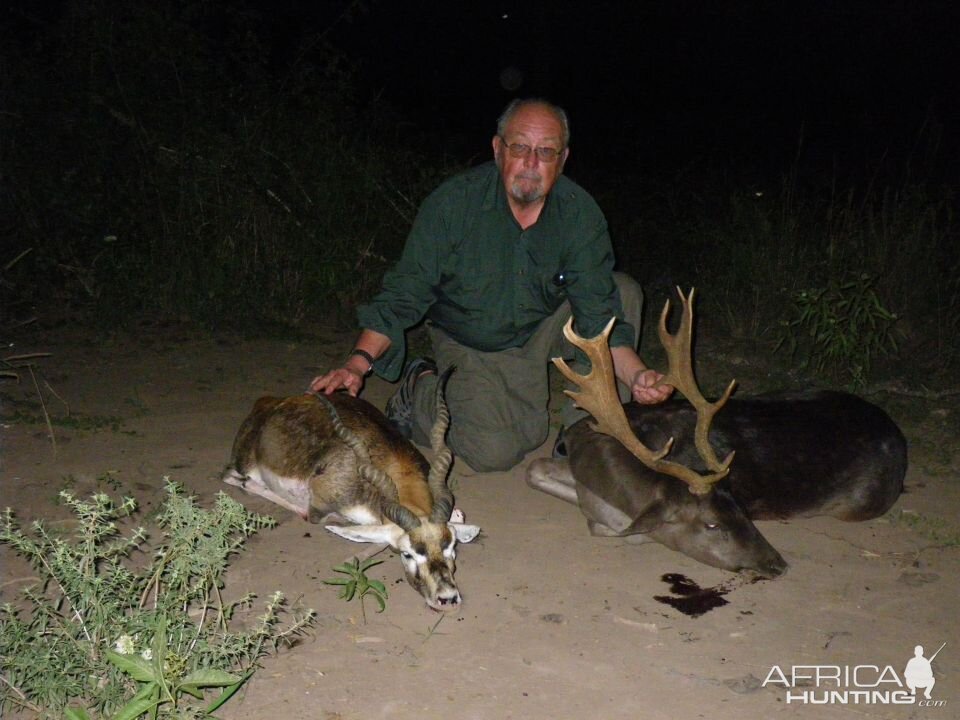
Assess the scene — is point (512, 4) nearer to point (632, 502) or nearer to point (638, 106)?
point (638, 106)

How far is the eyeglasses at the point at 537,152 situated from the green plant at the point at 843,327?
2.78 m

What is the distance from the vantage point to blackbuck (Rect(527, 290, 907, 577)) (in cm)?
477

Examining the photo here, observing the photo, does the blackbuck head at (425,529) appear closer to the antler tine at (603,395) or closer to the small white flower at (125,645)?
the antler tine at (603,395)

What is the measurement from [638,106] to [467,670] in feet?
76.4

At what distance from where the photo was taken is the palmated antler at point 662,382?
15.7ft

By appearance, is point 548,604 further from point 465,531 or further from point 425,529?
point 425,529

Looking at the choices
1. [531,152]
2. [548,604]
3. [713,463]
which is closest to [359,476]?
[548,604]

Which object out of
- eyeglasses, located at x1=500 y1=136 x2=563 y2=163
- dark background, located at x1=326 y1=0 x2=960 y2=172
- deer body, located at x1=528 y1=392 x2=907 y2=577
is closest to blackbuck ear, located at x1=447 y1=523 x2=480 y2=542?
deer body, located at x1=528 y1=392 x2=907 y2=577

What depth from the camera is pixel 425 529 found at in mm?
4266

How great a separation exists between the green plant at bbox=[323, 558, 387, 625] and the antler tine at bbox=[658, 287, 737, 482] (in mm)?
1713

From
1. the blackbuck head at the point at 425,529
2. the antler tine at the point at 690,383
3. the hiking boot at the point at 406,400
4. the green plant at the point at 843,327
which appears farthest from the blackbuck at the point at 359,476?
the green plant at the point at 843,327

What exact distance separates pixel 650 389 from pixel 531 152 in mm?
1445

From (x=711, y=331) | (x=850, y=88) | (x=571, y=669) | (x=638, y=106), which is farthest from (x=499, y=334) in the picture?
(x=850, y=88)

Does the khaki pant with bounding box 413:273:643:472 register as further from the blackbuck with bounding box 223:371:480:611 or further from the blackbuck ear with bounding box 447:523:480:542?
the blackbuck ear with bounding box 447:523:480:542
